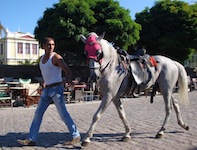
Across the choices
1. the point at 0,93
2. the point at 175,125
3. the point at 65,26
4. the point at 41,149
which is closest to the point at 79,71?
the point at 65,26

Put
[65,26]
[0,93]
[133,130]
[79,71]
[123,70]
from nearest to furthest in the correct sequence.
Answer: [123,70] → [133,130] → [0,93] → [65,26] → [79,71]

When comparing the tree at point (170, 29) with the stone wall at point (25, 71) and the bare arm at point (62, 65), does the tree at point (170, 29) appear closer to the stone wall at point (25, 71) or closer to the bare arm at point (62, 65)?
the stone wall at point (25, 71)

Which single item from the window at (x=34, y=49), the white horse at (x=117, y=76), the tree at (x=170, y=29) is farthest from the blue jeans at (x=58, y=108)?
the window at (x=34, y=49)

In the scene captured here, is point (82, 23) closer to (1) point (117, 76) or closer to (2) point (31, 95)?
(2) point (31, 95)

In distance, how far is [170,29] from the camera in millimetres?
29203

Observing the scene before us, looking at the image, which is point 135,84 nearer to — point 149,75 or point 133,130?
point 149,75

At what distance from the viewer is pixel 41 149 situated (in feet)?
17.7

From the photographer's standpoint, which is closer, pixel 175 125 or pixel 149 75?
pixel 149 75

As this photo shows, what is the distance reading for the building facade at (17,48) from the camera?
2702 inches

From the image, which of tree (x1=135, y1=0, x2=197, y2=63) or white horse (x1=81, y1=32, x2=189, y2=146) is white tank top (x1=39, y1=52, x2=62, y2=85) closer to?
white horse (x1=81, y1=32, x2=189, y2=146)

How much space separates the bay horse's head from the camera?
204 inches

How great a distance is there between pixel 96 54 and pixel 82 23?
17741mm

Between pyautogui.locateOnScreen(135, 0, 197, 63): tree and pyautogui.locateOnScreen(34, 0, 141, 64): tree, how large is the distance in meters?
4.82

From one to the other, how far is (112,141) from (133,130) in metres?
1.21
